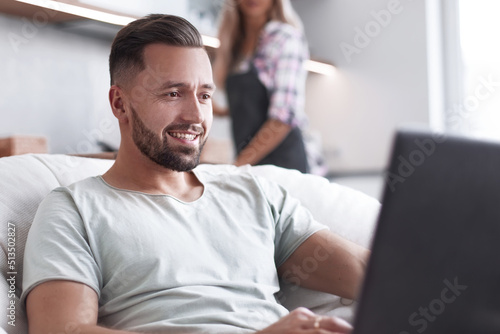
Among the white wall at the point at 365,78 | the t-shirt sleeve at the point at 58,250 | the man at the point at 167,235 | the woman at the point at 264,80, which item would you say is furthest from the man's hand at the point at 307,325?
the white wall at the point at 365,78

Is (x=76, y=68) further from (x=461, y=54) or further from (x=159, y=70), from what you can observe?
(x=461, y=54)

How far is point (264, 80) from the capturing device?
2.17 m

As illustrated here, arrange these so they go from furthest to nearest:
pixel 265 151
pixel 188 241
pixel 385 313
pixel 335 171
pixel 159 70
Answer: pixel 335 171 < pixel 265 151 < pixel 159 70 < pixel 188 241 < pixel 385 313

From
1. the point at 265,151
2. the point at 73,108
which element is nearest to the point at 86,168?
the point at 265,151

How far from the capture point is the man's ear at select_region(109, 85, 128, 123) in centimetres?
130

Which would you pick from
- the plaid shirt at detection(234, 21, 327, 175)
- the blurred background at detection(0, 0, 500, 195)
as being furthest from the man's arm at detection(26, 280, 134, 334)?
the blurred background at detection(0, 0, 500, 195)

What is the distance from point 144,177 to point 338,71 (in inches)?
119

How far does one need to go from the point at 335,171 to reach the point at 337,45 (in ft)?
2.77

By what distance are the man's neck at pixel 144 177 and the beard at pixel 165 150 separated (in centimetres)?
2

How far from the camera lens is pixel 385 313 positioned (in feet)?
2.01

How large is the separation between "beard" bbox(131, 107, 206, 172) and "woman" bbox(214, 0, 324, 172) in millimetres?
796

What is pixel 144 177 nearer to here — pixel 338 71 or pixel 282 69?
Answer: pixel 282 69

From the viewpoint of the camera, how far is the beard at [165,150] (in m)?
1.25

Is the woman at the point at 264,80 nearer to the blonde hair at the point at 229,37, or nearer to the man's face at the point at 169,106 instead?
the blonde hair at the point at 229,37
